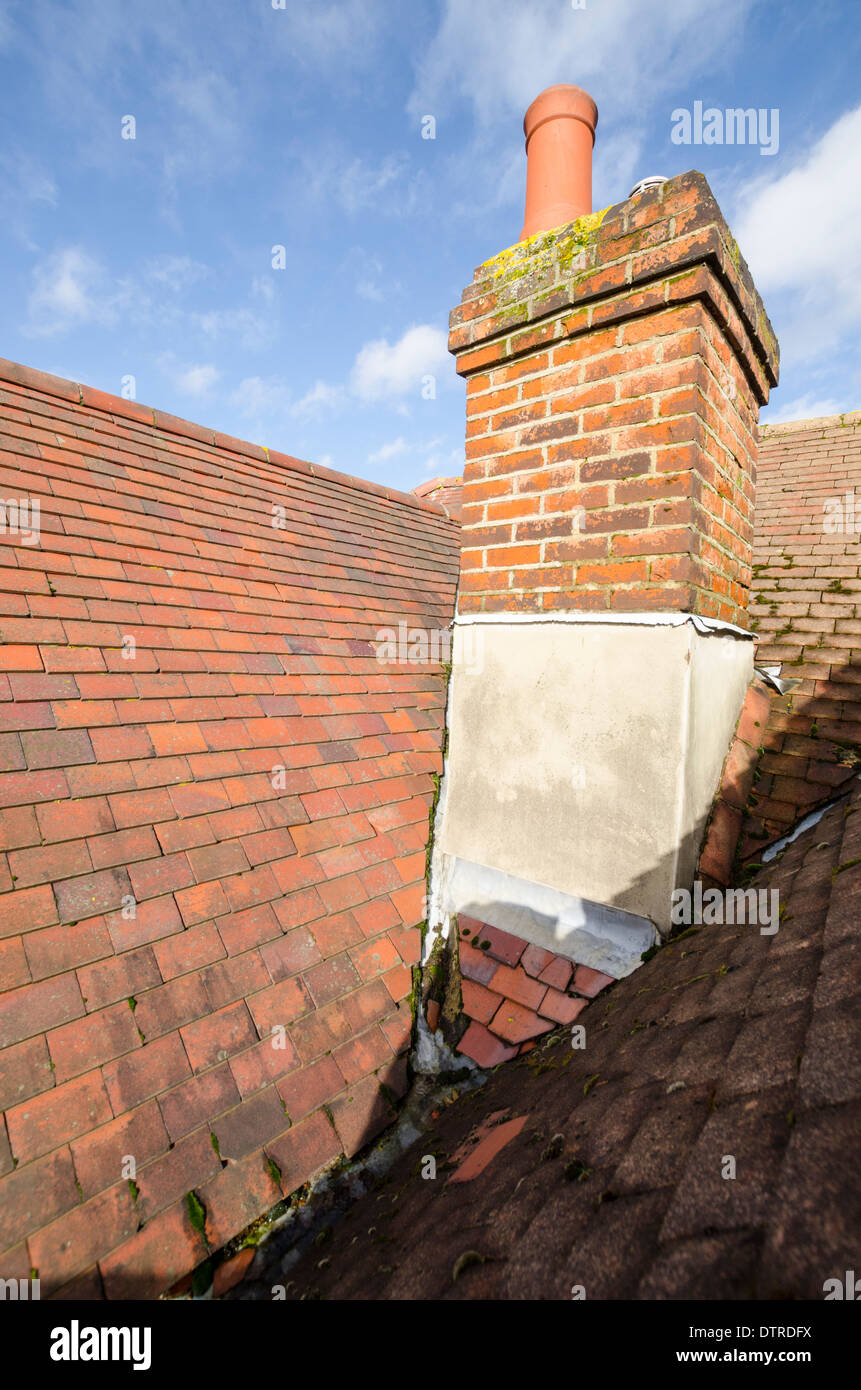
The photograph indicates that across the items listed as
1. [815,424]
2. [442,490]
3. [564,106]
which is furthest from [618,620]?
[442,490]

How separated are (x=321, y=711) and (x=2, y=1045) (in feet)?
5.67

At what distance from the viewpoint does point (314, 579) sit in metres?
3.62

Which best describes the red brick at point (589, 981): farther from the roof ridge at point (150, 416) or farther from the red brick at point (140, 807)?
the roof ridge at point (150, 416)

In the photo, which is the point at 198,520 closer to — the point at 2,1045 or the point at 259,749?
the point at 259,749

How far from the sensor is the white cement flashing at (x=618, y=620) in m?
1.90

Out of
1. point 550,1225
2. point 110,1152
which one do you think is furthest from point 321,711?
point 550,1225

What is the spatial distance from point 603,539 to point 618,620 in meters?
0.32

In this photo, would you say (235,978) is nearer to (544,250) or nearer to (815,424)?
(544,250)

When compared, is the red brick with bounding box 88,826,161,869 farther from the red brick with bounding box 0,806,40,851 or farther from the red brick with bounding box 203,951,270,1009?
the red brick with bounding box 203,951,270,1009

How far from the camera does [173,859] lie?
1943 mm

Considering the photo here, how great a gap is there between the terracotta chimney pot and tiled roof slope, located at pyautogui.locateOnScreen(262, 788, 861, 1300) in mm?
2833

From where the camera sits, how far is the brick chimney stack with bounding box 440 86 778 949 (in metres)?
1.91

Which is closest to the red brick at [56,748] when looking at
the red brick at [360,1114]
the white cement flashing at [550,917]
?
the red brick at [360,1114]

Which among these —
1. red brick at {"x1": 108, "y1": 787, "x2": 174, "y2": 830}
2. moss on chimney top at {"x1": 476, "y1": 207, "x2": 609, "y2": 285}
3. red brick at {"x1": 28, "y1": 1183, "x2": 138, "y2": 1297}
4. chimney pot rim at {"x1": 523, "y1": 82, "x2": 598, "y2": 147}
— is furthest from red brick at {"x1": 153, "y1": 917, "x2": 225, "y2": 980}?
chimney pot rim at {"x1": 523, "y1": 82, "x2": 598, "y2": 147}
